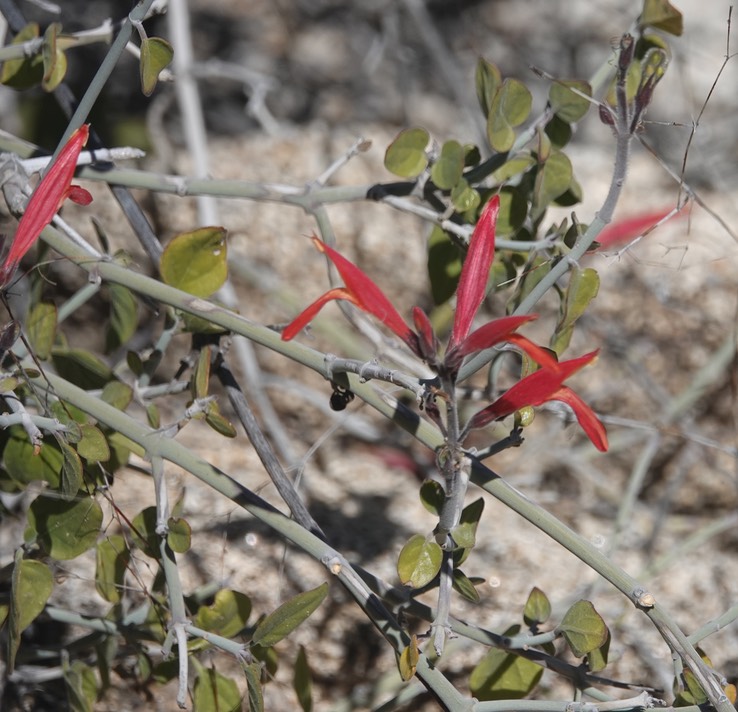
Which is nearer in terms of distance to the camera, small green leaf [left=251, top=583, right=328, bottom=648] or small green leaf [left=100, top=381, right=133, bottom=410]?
small green leaf [left=251, top=583, right=328, bottom=648]

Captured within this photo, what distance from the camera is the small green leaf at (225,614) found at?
36.4 inches

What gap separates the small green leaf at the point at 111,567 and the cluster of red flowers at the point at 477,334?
0.43 m

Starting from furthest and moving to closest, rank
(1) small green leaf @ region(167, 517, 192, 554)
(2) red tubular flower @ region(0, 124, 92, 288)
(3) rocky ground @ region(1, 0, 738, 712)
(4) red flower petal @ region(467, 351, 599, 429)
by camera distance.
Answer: (3) rocky ground @ region(1, 0, 738, 712), (1) small green leaf @ region(167, 517, 192, 554), (2) red tubular flower @ region(0, 124, 92, 288), (4) red flower petal @ region(467, 351, 599, 429)

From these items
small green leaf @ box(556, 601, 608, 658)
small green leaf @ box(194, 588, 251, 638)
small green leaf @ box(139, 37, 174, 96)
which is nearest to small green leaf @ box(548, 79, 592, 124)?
small green leaf @ box(139, 37, 174, 96)

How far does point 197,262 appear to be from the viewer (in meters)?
0.93

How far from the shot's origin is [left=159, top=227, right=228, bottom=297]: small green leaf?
92 centimetres

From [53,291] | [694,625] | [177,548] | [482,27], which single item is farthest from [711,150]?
[177,548]

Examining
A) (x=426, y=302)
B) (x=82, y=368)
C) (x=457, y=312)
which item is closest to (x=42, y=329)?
(x=82, y=368)

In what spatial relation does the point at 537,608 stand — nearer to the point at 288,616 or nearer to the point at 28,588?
the point at 288,616

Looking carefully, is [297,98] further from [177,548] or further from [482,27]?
[177,548]

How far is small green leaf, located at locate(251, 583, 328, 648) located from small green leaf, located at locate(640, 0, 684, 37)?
0.61 metres

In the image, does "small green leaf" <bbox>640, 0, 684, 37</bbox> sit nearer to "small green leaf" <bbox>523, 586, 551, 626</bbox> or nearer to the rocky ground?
the rocky ground

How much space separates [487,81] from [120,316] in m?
0.49

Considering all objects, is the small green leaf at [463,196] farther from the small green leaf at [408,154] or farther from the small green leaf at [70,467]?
the small green leaf at [70,467]
